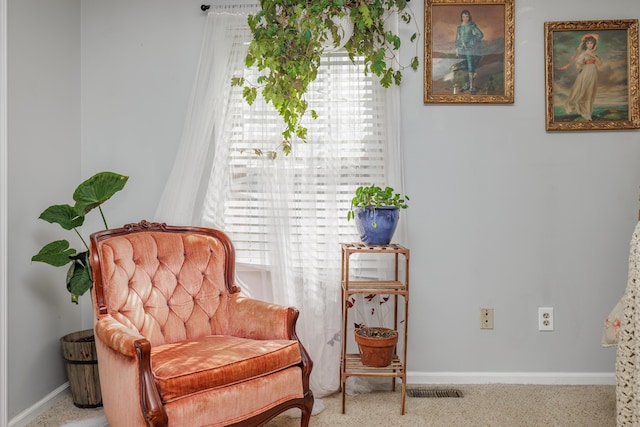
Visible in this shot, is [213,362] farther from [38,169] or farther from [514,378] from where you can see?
[514,378]

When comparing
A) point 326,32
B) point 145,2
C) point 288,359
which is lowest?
point 288,359

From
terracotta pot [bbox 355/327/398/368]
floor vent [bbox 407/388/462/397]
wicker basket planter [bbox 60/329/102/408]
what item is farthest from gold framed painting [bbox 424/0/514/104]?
wicker basket planter [bbox 60/329/102/408]

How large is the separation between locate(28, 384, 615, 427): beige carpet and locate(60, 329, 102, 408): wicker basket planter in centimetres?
6

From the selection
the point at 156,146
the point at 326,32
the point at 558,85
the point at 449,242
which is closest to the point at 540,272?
the point at 449,242

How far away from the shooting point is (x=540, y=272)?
2.96m

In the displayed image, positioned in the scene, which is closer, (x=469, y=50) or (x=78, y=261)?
(x=78, y=261)

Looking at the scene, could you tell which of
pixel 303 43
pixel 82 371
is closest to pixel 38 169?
pixel 82 371

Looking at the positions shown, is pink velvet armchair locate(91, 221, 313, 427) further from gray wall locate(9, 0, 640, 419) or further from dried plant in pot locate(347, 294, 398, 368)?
gray wall locate(9, 0, 640, 419)

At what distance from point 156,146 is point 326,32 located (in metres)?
1.15

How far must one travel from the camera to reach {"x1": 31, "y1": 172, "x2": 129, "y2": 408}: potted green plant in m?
2.45

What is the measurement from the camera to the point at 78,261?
258 centimetres

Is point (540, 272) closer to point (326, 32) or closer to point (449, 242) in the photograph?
point (449, 242)

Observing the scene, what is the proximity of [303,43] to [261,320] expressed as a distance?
137cm

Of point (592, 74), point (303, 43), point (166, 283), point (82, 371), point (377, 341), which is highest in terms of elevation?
point (303, 43)
